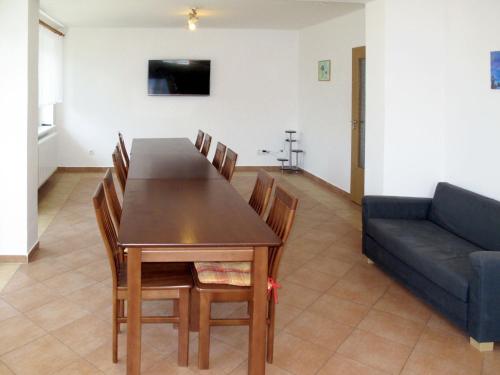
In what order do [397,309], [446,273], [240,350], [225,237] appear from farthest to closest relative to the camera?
A: [397,309]
[446,273]
[240,350]
[225,237]

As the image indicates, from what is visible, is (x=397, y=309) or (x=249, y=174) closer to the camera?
(x=397, y=309)

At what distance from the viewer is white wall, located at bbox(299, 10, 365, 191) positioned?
6797mm

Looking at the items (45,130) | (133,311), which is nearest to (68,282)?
(133,311)

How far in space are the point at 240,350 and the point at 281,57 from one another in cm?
690

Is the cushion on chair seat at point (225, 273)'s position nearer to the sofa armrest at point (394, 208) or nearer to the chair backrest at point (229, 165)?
the chair backrest at point (229, 165)

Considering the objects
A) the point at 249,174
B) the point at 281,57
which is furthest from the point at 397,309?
the point at 281,57

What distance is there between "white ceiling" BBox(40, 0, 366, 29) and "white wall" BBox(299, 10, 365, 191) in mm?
232

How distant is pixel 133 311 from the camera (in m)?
2.28

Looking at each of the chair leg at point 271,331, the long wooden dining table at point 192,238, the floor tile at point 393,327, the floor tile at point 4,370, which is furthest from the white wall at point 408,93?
the floor tile at point 4,370

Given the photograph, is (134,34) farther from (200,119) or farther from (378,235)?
(378,235)

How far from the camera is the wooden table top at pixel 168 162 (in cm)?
381

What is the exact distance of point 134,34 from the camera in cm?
841

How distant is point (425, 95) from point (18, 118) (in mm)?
3377

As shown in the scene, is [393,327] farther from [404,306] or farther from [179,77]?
Result: [179,77]
